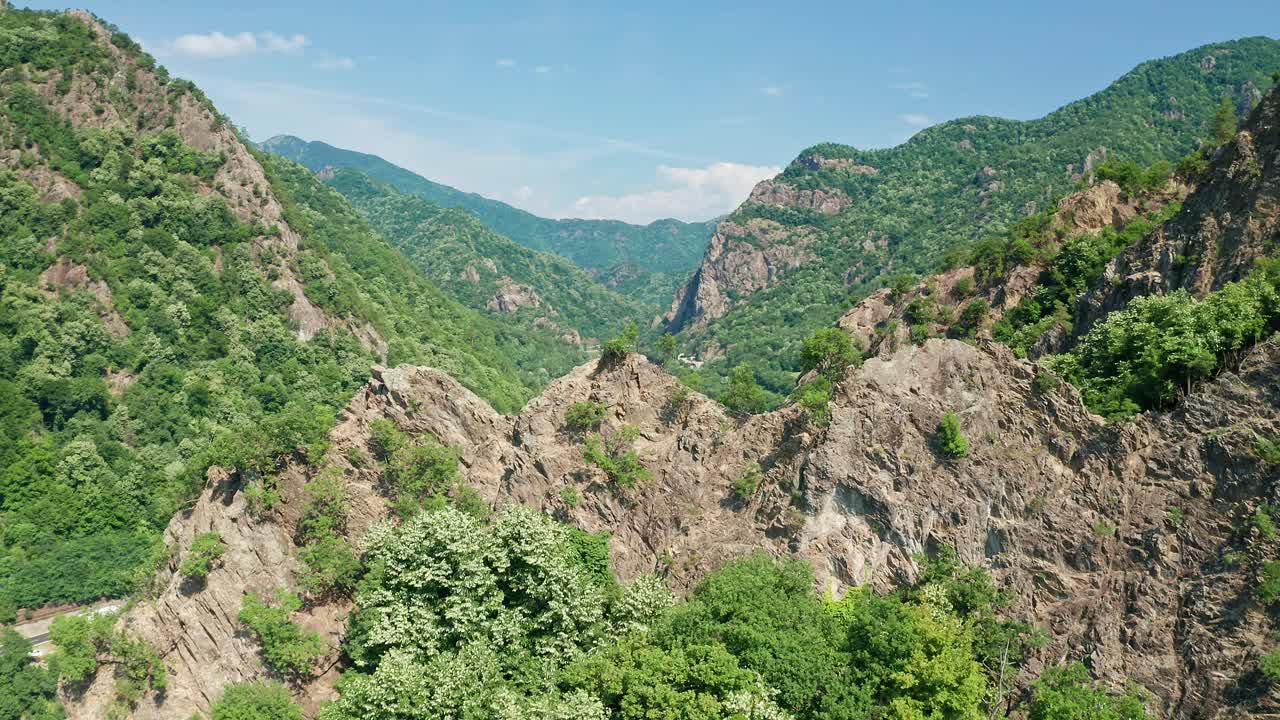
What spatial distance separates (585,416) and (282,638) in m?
17.9

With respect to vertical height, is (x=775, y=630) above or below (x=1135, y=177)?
below

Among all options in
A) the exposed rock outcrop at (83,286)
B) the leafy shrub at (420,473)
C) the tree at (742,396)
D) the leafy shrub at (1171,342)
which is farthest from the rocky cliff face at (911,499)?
the exposed rock outcrop at (83,286)

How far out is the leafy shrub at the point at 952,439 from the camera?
116 feet

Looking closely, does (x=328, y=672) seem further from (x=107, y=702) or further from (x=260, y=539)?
(x=107, y=702)

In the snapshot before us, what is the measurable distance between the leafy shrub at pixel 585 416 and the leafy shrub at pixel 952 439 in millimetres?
17235

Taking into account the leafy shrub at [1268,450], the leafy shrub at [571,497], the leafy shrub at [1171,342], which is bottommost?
the leafy shrub at [571,497]

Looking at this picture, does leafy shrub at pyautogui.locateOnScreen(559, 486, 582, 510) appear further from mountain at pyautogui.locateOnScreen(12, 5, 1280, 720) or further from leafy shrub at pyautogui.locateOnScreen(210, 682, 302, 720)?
leafy shrub at pyautogui.locateOnScreen(210, 682, 302, 720)

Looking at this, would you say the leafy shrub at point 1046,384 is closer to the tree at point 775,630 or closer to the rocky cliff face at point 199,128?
the tree at point 775,630

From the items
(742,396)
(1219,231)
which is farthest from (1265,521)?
(742,396)

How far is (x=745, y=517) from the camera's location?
127 feet

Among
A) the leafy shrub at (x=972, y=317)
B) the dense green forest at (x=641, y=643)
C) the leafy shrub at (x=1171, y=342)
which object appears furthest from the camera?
the leafy shrub at (x=972, y=317)

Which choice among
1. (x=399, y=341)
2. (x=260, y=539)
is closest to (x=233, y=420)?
(x=399, y=341)

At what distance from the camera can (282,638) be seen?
37.8 m

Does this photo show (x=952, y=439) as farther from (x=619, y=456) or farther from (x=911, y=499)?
(x=619, y=456)
